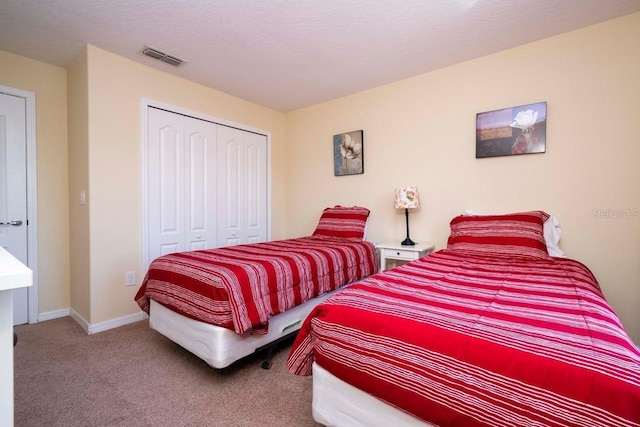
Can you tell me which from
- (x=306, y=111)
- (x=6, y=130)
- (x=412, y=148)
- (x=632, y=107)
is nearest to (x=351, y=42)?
(x=412, y=148)

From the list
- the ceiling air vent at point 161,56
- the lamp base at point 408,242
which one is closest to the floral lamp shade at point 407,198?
the lamp base at point 408,242

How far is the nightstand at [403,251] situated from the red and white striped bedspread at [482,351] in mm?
1207

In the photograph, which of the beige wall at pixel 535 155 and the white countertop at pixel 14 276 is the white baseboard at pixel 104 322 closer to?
the white countertop at pixel 14 276

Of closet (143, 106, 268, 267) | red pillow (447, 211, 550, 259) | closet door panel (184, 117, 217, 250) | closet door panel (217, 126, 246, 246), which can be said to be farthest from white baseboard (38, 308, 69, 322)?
red pillow (447, 211, 550, 259)

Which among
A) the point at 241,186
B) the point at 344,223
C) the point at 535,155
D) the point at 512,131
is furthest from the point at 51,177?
the point at 535,155

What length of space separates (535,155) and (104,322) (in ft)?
12.9

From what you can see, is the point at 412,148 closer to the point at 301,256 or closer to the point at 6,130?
the point at 301,256

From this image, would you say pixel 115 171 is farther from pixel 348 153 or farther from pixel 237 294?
pixel 348 153

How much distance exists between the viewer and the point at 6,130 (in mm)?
2592

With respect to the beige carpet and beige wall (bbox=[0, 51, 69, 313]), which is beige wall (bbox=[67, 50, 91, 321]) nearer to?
beige wall (bbox=[0, 51, 69, 313])

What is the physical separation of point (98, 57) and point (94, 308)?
2149 millimetres

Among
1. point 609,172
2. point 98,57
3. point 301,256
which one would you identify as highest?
point 98,57

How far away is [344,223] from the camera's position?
125 inches

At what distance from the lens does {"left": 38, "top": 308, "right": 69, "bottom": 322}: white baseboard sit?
2.76 m
